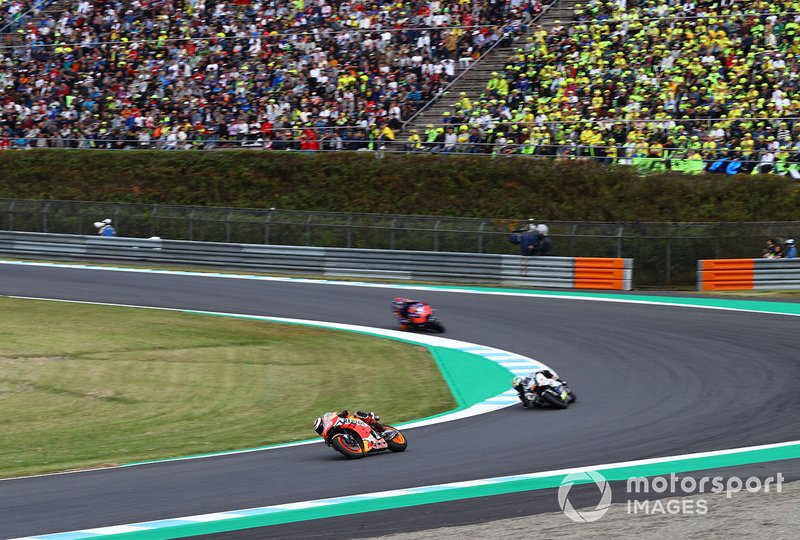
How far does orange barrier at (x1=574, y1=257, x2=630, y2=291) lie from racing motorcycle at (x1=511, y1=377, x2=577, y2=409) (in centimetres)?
1259

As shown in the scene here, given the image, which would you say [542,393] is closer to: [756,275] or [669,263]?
[669,263]

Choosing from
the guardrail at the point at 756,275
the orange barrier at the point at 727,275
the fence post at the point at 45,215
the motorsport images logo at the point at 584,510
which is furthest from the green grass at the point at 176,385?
the fence post at the point at 45,215

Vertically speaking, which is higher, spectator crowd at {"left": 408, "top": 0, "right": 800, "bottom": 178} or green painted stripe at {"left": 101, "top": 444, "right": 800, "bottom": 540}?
spectator crowd at {"left": 408, "top": 0, "right": 800, "bottom": 178}

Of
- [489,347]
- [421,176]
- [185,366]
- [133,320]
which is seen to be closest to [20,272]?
[133,320]

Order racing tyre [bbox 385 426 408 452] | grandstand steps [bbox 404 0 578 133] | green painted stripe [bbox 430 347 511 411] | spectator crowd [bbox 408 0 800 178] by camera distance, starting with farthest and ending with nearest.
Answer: grandstand steps [bbox 404 0 578 133], spectator crowd [bbox 408 0 800 178], green painted stripe [bbox 430 347 511 411], racing tyre [bbox 385 426 408 452]

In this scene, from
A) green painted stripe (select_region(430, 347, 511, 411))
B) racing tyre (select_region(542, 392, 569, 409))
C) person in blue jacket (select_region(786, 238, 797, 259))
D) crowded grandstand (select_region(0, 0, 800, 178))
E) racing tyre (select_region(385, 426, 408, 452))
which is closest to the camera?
racing tyre (select_region(385, 426, 408, 452))

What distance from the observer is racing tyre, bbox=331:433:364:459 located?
33.4 ft

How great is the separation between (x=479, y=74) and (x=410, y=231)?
7.30 meters

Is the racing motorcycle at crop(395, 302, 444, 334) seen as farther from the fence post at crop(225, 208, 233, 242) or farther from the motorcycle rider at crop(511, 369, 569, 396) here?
the fence post at crop(225, 208, 233, 242)

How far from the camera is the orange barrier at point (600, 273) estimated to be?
82.2ft

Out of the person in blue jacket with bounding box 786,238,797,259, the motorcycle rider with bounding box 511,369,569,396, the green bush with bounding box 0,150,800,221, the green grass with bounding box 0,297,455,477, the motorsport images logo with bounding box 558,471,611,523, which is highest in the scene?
the green bush with bounding box 0,150,800,221

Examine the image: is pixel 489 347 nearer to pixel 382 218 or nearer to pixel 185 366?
pixel 185 366

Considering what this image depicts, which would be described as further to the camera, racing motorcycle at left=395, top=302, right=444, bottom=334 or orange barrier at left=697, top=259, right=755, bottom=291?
orange barrier at left=697, top=259, right=755, bottom=291

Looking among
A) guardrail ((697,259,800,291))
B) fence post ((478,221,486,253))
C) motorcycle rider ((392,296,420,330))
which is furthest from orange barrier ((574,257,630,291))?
motorcycle rider ((392,296,420,330))
